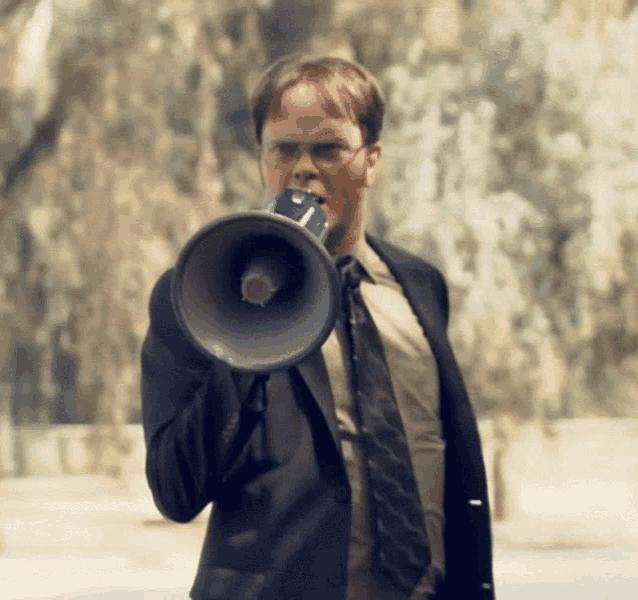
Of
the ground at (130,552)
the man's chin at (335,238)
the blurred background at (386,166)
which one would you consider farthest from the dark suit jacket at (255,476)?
the blurred background at (386,166)

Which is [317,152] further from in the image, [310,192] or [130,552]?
[130,552]

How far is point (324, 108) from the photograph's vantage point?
208 centimetres

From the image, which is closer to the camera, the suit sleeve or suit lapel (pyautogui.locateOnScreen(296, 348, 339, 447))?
the suit sleeve

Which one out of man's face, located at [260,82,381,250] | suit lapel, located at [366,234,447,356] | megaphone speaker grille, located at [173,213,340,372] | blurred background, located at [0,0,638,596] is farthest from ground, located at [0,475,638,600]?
megaphone speaker grille, located at [173,213,340,372]

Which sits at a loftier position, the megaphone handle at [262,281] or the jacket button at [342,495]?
the megaphone handle at [262,281]

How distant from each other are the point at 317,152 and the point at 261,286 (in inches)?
11.6

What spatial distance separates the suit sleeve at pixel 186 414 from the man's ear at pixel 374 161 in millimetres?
388

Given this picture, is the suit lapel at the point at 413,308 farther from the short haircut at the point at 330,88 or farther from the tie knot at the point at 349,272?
the short haircut at the point at 330,88

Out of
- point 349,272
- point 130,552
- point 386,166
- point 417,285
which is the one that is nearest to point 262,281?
point 349,272

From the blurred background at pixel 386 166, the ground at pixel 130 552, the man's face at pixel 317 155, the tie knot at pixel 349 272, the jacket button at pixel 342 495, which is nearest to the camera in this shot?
the jacket button at pixel 342 495

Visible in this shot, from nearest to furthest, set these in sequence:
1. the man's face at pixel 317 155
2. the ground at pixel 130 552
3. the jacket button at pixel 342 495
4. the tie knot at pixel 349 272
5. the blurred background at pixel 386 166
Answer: the jacket button at pixel 342 495 → the man's face at pixel 317 155 → the tie knot at pixel 349 272 → the ground at pixel 130 552 → the blurred background at pixel 386 166

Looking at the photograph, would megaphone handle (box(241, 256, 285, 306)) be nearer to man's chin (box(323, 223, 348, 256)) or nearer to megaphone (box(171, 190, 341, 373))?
megaphone (box(171, 190, 341, 373))

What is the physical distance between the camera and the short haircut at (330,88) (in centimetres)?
210

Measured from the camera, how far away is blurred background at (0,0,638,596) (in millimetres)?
9383
